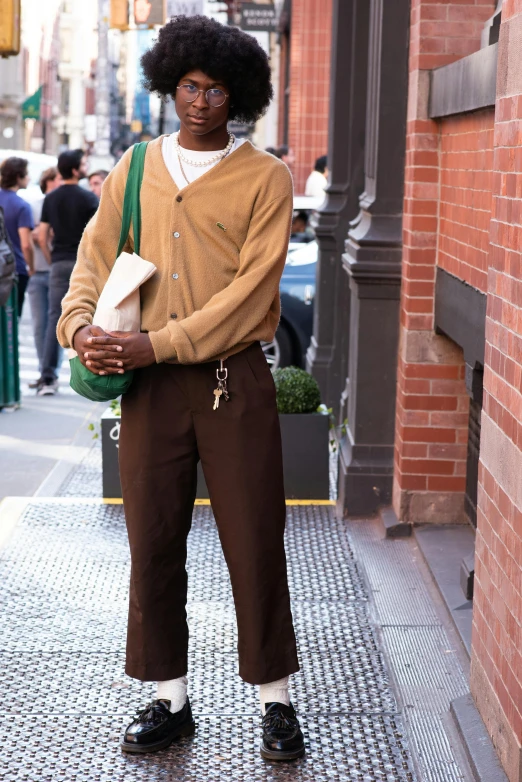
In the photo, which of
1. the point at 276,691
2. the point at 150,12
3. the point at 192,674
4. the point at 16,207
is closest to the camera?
the point at 276,691

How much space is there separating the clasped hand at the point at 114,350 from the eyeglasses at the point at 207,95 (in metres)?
0.71

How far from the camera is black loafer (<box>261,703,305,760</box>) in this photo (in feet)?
12.5

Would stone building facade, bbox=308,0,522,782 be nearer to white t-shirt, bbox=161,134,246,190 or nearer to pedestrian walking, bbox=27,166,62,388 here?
white t-shirt, bbox=161,134,246,190

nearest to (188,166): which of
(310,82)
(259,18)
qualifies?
(310,82)

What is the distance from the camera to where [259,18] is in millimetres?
23219

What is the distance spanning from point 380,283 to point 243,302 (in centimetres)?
308

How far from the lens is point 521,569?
3344mm

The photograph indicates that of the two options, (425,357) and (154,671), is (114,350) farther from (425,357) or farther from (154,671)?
(425,357)

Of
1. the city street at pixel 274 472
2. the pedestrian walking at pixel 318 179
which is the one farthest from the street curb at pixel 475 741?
the pedestrian walking at pixel 318 179

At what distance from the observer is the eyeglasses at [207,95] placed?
11.8ft

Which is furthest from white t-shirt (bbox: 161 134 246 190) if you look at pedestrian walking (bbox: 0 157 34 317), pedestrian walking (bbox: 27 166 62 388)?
pedestrian walking (bbox: 27 166 62 388)

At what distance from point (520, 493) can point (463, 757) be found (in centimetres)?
98

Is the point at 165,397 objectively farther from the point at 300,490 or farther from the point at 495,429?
the point at 300,490

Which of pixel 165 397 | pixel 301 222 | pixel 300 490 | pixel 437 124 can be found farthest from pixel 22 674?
pixel 301 222
